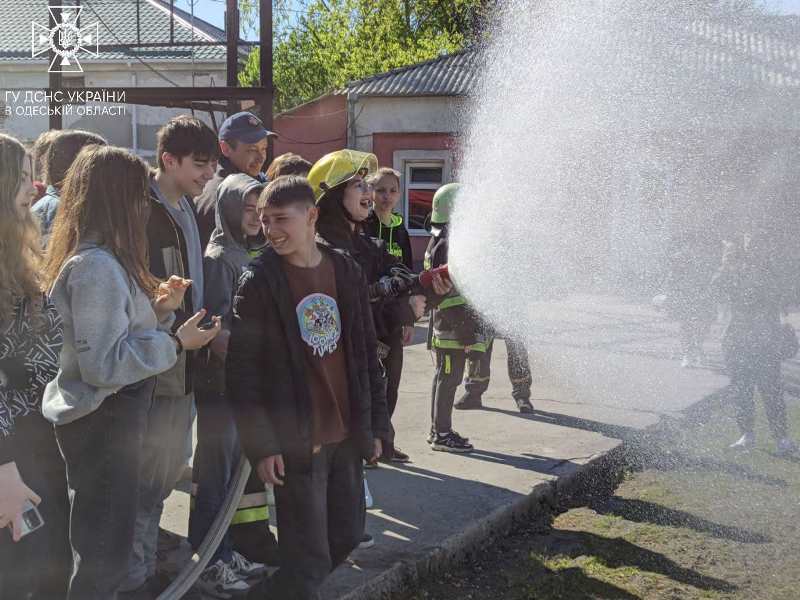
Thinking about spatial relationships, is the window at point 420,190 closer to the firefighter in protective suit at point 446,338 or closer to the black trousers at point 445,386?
the firefighter in protective suit at point 446,338

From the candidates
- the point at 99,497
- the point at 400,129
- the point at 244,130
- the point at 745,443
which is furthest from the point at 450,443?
the point at 400,129

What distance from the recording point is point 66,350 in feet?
9.32

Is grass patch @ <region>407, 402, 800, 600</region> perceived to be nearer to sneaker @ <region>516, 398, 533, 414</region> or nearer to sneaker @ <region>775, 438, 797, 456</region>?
sneaker @ <region>775, 438, 797, 456</region>

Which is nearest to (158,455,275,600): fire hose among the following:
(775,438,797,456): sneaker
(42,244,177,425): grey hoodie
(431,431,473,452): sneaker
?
(42,244,177,425): grey hoodie

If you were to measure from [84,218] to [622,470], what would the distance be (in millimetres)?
4355

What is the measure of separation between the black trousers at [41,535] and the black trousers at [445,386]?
3462 mm

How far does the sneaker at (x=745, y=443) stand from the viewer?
261 inches

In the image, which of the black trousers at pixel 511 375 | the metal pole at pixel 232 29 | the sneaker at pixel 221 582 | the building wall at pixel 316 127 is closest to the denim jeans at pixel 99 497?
the sneaker at pixel 221 582

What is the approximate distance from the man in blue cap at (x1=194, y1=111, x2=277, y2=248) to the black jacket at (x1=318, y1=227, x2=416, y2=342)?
0.52 m

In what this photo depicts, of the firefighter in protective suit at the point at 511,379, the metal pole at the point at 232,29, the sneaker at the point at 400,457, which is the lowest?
the sneaker at the point at 400,457

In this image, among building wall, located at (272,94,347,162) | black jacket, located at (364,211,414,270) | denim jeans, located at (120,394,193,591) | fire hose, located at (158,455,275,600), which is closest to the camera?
fire hose, located at (158,455,275,600)

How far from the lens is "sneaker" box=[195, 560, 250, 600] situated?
148 inches

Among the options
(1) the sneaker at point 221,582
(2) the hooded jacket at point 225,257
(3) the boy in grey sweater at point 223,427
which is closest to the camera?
(1) the sneaker at point 221,582

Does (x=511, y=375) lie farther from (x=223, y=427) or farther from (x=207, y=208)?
(x=223, y=427)
